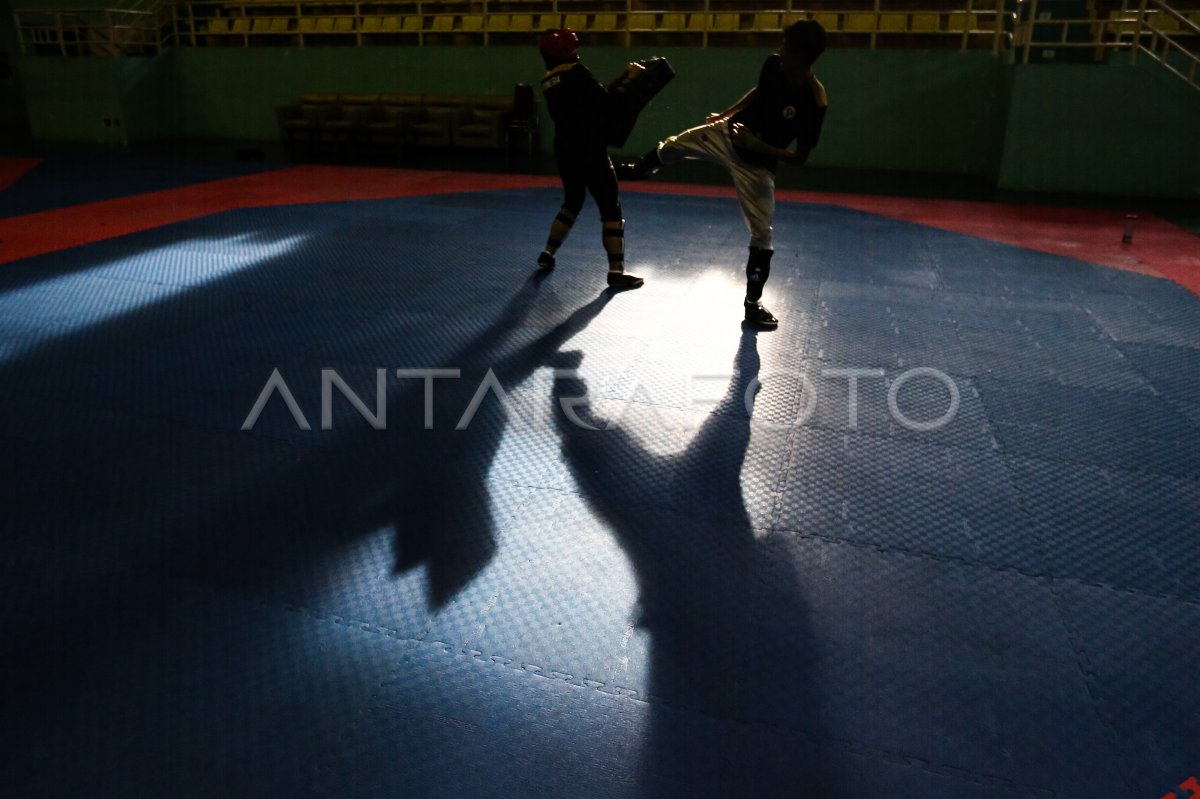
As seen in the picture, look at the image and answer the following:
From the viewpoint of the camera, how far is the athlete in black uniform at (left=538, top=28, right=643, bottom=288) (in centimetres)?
568

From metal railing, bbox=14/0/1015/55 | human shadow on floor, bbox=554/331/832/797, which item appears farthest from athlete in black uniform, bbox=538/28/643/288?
metal railing, bbox=14/0/1015/55

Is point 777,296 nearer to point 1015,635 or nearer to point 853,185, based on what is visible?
point 1015,635

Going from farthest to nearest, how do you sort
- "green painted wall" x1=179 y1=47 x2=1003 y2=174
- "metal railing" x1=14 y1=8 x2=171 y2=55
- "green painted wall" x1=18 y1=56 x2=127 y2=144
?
"green painted wall" x1=18 y1=56 x2=127 y2=144, "metal railing" x1=14 y1=8 x2=171 y2=55, "green painted wall" x1=179 y1=47 x2=1003 y2=174

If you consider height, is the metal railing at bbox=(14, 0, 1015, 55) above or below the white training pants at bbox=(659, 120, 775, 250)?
above

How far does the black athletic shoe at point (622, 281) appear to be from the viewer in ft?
20.3

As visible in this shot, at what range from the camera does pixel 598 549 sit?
301 centimetres

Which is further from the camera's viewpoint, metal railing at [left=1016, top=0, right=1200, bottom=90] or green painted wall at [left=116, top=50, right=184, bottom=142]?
green painted wall at [left=116, top=50, right=184, bottom=142]

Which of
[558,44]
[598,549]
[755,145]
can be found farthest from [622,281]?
[598,549]

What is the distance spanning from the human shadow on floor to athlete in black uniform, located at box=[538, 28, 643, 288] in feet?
8.05

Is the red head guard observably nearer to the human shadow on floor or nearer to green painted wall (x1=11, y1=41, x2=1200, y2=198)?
the human shadow on floor

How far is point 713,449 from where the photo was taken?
3.78m

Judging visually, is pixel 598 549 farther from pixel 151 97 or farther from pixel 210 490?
pixel 151 97

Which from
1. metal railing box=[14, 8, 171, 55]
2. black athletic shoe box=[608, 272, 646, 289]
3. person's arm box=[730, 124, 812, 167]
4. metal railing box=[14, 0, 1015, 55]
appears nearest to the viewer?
person's arm box=[730, 124, 812, 167]

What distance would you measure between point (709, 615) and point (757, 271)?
317 cm
